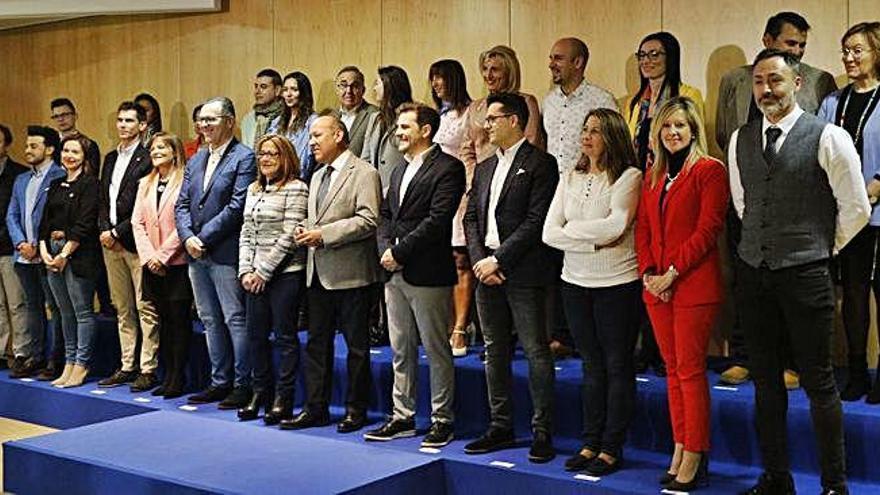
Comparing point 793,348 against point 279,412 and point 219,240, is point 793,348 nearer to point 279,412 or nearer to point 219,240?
point 279,412

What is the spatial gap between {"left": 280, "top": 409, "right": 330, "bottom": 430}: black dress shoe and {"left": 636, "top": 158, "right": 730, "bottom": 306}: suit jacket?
1885 millimetres

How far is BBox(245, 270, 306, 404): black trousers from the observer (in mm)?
5203

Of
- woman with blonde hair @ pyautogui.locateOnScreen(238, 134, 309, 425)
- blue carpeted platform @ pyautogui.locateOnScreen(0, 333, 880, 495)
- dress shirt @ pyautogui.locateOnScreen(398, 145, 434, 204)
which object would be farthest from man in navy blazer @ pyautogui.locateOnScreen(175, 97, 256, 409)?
dress shirt @ pyautogui.locateOnScreen(398, 145, 434, 204)

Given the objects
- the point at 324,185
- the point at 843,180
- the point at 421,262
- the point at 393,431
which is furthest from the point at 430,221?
the point at 843,180

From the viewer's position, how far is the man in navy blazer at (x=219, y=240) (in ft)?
18.1

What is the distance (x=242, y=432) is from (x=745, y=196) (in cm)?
238

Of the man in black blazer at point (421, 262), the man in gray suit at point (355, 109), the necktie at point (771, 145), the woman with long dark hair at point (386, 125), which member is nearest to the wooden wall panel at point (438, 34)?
the man in gray suit at point (355, 109)

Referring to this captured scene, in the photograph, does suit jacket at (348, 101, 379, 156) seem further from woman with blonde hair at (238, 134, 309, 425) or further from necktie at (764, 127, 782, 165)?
necktie at (764, 127, 782, 165)

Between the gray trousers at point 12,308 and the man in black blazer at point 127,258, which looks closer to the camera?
the man in black blazer at point 127,258

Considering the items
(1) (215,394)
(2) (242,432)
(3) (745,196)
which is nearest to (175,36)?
(1) (215,394)

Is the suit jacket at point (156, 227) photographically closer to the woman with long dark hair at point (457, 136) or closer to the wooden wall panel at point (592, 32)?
the woman with long dark hair at point (457, 136)

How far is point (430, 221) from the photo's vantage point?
183 inches

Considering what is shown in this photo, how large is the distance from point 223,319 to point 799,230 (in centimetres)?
315

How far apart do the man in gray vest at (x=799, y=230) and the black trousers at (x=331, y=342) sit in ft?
6.27
